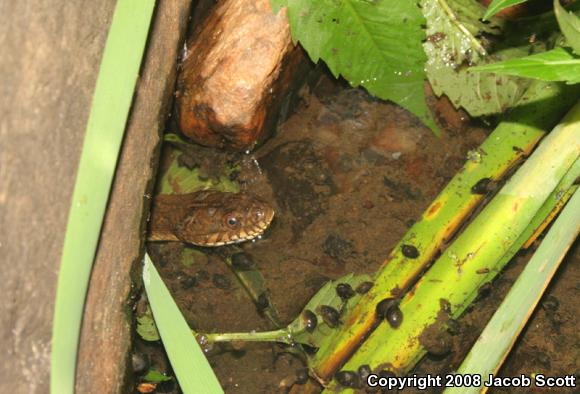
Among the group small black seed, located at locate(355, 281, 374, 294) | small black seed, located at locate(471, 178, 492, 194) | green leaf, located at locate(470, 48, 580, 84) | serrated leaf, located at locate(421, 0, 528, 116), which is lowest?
small black seed, located at locate(355, 281, 374, 294)

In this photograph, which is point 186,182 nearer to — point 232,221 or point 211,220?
point 211,220

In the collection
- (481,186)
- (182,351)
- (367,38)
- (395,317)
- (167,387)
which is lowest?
(167,387)

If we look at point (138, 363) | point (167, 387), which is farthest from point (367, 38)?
point (167, 387)

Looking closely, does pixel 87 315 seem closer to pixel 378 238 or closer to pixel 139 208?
pixel 139 208

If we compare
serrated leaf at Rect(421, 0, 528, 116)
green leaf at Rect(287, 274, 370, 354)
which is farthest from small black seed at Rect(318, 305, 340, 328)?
serrated leaf at Rect(421, 0, 528, 116)

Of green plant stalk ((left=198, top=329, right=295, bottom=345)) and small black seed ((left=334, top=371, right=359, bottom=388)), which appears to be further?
green plant stalk ((left=198, top=329, right=295, bottom=345))

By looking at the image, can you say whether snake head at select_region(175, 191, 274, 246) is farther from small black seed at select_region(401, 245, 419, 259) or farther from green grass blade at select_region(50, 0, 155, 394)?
green grass blade at select_region(50, 0, 155, 394)
